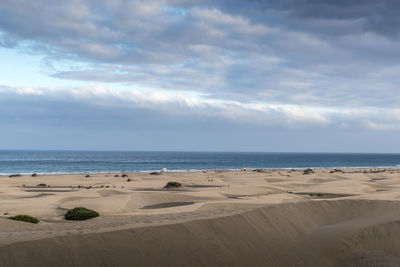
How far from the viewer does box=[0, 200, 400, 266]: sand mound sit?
868cm

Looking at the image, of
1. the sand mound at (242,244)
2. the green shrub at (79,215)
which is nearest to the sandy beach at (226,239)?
the sand mound at (242,244)

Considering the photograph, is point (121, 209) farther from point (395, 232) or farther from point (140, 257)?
point (395, 232)

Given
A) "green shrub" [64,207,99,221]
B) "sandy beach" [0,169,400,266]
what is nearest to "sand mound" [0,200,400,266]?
"sandy beach" [0,169,400,266]

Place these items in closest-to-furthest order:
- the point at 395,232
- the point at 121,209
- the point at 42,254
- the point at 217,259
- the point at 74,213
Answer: the point at 42,254 < the point at 217,259 < the point at 395,232 < the point at 74,213 < the point at 121,209

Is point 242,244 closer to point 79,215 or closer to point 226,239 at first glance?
point 226,239

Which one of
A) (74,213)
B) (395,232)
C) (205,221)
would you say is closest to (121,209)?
(74,213)

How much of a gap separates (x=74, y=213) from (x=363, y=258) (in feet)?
33.9

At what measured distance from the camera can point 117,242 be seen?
9320 millimetres

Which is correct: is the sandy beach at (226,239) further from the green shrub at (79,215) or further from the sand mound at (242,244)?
the green shrub at (79,215)

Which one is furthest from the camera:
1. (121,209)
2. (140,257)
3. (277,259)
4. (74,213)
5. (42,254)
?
(121,209)

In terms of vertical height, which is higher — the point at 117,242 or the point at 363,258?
the point at 117,242

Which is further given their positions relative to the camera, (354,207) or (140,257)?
(354,207)

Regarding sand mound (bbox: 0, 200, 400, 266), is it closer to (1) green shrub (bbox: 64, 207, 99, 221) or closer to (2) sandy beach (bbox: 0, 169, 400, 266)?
(2) sandy beach (bbox: 0, 169, 400, 266)

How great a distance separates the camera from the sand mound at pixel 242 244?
868 cm
